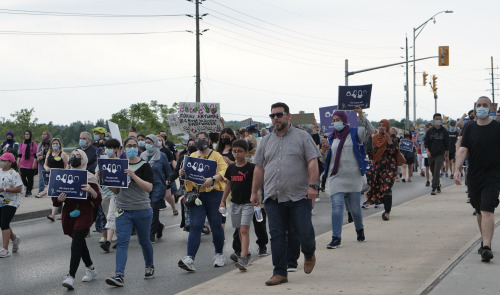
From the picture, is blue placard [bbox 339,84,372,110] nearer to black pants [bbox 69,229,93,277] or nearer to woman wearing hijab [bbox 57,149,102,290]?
woman wearing hijab [bbox 57,149,102,290]

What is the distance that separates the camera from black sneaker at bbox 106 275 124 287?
8.11m

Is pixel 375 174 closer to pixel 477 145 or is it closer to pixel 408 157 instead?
pixel 477 145

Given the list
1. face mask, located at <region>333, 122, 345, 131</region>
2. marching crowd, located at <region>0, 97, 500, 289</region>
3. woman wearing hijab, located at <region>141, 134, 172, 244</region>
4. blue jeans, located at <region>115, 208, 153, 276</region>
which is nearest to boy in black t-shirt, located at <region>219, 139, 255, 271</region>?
marching crowd, located at <region>0, 97, 500, 289</region>

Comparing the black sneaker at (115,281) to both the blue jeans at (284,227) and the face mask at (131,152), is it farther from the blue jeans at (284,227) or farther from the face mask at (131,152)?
the blue jeans at (284,227)

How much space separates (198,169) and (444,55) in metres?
30.1

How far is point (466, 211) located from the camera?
1414 cm

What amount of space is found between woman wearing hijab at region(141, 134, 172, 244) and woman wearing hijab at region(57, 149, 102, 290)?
2982 mm

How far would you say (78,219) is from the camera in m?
8.42

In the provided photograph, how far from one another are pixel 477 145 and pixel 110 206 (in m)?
5.96

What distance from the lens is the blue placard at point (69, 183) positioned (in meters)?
8.46

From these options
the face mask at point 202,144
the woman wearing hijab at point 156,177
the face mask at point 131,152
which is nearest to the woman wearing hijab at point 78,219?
the face mask at point 131,152

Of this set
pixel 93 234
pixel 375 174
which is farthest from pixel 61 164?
pixel 375 174

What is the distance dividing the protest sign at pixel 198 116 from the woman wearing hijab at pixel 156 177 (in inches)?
376

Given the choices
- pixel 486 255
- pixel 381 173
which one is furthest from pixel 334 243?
pixel 381 173
